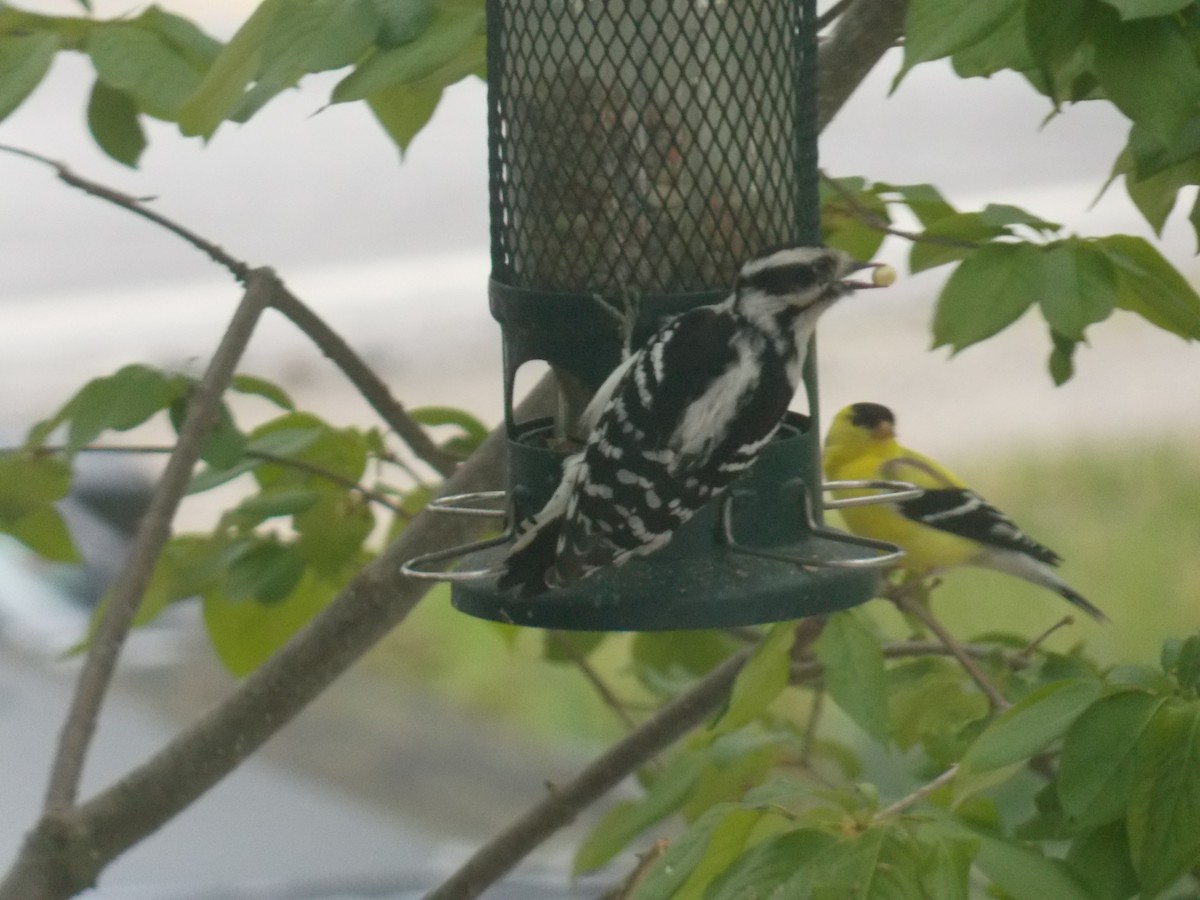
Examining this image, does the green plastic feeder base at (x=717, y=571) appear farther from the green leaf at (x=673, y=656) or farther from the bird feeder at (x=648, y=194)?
the green leaf at (x=673, y=656)

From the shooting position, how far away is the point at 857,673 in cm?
187

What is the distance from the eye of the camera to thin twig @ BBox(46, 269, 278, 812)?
1917 millimetres

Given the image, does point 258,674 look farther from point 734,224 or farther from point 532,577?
point 734,224

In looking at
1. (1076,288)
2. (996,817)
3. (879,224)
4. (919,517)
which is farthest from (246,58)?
(919,517)

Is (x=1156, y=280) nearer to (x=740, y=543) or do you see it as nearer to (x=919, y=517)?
(x=740, y=543)

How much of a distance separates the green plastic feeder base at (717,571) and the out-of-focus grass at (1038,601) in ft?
12.1

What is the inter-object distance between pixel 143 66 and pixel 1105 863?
1365mm

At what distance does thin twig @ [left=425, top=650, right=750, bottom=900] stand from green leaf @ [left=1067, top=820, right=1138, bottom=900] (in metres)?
0.70

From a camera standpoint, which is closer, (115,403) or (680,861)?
(680,861)

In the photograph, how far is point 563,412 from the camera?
2291 millimetres

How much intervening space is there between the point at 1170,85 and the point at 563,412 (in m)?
1.07

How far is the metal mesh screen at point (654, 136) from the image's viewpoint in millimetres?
2117

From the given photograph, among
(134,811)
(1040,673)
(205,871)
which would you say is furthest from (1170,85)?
(205,871)

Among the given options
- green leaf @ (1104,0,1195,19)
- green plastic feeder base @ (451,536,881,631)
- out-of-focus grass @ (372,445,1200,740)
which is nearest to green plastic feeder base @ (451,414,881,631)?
green plastic feeder base @ (451,536,881,631)
